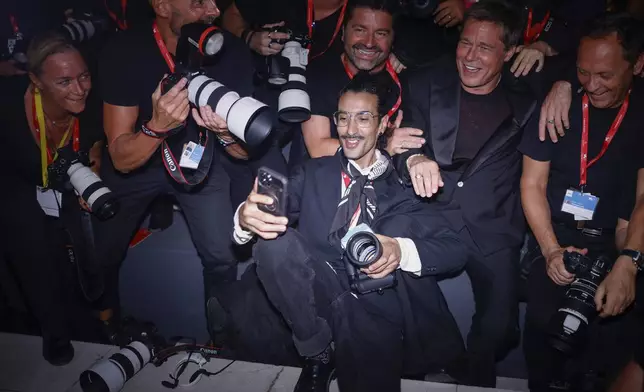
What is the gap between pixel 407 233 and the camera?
7.14 feet

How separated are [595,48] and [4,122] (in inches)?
113

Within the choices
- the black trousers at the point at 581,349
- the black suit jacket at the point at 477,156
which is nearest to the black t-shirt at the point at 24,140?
the black suit jacket at the point at 477,156

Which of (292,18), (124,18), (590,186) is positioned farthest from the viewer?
(124,18)

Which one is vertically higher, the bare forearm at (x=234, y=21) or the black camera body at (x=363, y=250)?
the bare forearm at (x=234, y=21)

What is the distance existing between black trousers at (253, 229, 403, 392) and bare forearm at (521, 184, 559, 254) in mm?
805

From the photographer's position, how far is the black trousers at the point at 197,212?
100 inches

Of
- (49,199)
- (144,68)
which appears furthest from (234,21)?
(49,199)

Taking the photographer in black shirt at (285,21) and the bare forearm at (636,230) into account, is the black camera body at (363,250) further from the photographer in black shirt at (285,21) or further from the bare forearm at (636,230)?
the bare forearm at (636,230)

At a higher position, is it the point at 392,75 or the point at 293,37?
the point at 293,37

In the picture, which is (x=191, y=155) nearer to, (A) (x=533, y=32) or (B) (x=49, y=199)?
(B) (x=49, y=199)

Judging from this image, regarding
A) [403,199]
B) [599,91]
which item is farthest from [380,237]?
[599,91]

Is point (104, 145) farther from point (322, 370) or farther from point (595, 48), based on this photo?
point (595, 48)

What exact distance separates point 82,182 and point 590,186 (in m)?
2.41

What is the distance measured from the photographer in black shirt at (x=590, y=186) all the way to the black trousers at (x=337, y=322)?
71 cm
